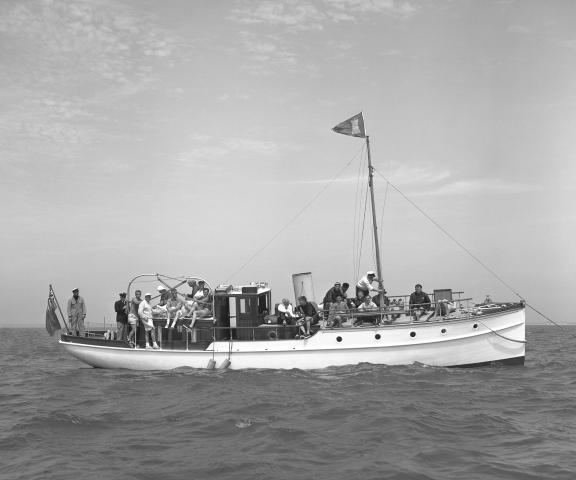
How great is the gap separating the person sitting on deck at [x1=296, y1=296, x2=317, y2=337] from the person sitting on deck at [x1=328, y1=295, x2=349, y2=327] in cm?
71

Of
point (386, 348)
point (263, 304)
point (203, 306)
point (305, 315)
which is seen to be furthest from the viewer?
point (263, 304)

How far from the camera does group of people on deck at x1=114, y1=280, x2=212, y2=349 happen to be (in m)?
22.9

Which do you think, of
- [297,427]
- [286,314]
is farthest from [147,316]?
[297,427]

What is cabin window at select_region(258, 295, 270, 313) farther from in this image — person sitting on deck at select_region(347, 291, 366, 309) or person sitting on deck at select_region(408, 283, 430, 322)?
person sitting on deck at select_region(408, 283, 430, 322)

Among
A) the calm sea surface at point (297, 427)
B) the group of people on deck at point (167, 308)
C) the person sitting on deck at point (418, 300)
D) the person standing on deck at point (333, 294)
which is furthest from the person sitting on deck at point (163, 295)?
the person sitting on deck at point (418, 300)

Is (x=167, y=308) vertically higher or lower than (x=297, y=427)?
higher

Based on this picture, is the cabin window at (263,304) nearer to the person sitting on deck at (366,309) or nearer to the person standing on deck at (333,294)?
the person standing on deck at (333,294)

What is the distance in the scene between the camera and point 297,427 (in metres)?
12.7

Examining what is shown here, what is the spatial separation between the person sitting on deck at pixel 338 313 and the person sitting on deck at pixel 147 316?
7370 millimetres

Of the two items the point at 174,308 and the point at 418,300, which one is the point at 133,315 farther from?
the point at 418,300

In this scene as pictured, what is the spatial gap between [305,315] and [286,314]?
780 millimetres

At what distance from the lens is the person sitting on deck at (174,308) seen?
904 inches

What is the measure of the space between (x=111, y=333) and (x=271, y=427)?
14.0m

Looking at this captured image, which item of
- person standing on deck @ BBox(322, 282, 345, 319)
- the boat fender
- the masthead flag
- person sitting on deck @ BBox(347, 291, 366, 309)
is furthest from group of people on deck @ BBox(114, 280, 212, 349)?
the masthead flag
